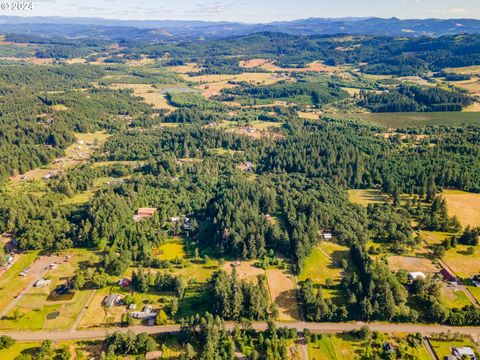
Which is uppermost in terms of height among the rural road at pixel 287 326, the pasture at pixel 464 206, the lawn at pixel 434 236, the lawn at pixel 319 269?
the pasture at pixel 464 206

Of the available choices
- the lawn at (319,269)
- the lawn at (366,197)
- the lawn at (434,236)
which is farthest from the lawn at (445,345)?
the lawn at (366,197)

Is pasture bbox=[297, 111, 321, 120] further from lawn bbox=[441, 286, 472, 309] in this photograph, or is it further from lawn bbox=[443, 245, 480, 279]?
lawn bbox=[441, 286, 472, 309]

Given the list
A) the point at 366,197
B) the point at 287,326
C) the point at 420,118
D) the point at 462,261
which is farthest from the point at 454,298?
the point at 420,118

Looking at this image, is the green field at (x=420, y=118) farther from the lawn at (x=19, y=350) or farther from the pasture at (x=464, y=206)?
the lawn at (x=19, y=350)

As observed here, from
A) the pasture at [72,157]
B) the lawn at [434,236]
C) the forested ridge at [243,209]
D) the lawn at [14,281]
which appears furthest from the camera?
the pasture at [72,157]

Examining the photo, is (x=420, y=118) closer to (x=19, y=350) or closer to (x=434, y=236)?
(x=434, y=236)

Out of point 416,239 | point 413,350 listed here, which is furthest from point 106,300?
point 416,239
